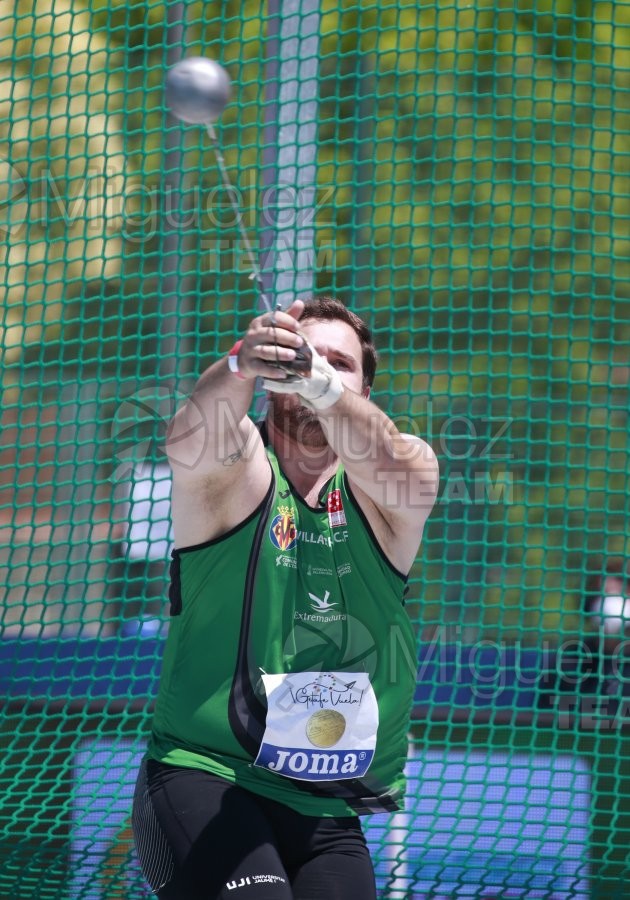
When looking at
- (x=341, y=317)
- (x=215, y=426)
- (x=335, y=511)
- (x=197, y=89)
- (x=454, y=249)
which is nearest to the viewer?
(x=197, y=89)

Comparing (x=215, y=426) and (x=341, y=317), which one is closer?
(x=215, y=426)

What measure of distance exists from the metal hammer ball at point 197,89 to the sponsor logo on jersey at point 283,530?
0.83 meters

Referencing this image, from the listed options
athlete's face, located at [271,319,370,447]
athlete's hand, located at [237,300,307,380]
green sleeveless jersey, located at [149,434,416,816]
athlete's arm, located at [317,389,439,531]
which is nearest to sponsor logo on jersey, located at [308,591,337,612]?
green sleeveless jersey, located at [149,434,416,816]

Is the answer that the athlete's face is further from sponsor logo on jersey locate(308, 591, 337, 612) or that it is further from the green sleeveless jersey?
sponsor logo on jersey locate(308, 591, 337, 612)

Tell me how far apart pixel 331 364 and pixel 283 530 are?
39cm

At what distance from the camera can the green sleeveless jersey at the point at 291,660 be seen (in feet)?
6.66

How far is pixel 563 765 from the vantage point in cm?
345

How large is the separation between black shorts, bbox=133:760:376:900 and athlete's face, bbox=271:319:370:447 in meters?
0.74

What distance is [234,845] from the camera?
74.4 inches

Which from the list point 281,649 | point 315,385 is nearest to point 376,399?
point 281,649

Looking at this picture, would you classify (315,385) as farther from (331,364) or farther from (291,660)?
(291,660)

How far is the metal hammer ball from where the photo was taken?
1.65 metres

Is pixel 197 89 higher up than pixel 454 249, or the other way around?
pixel 454 249

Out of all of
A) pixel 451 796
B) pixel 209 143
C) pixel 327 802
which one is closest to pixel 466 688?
pixel 451 796
